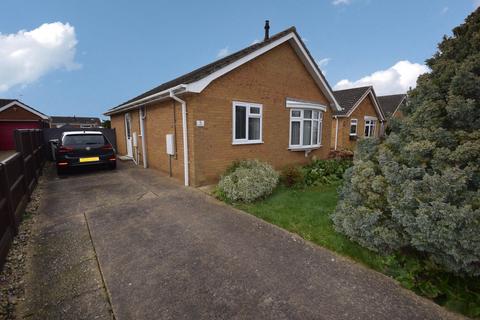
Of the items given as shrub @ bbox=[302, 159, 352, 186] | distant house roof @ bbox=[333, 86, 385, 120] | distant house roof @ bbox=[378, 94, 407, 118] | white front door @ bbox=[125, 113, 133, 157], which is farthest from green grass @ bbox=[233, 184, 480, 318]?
distant house roof @ bbox=[378, 94, 407, 118]

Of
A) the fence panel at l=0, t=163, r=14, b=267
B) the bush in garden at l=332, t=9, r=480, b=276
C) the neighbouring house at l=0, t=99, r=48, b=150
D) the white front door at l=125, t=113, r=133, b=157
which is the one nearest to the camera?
the bush in garden at l=332, t=9, r=480, b=276

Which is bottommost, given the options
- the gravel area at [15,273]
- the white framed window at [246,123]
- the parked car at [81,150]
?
the gravel area at [15,273]

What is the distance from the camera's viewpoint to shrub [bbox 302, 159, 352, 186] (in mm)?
6875

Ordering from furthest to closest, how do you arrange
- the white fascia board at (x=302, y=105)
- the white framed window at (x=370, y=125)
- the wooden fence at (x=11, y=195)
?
the white framed window at (x=370, y=125), the white fascia board at (x=302, y=105), the wooden fence at (x=11, y=195)

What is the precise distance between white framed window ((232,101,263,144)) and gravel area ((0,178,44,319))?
5.07 meters

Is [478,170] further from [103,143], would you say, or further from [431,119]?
[103,143]

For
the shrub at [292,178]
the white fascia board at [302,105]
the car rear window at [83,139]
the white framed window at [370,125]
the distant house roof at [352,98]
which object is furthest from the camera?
the white framed window at [370,125]

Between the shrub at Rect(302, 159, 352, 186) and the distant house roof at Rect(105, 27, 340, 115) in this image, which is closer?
the distant house roof at Rect(105, 27, 340, 115)

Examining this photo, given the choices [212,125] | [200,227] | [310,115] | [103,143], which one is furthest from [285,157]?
[103,143]

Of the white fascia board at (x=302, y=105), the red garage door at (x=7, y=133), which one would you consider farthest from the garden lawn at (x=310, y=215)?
the red garage door at (x=7, y=133)

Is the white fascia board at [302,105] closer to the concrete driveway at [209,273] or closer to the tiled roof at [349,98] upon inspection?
the concrete driveway at [209,273]

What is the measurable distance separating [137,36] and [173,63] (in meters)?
3.19

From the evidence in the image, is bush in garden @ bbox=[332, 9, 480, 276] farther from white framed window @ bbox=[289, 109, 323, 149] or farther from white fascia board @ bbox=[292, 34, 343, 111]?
white fascia board @ bbox=[292, 34, 343, 111]

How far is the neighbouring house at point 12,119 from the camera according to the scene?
16672 mm
